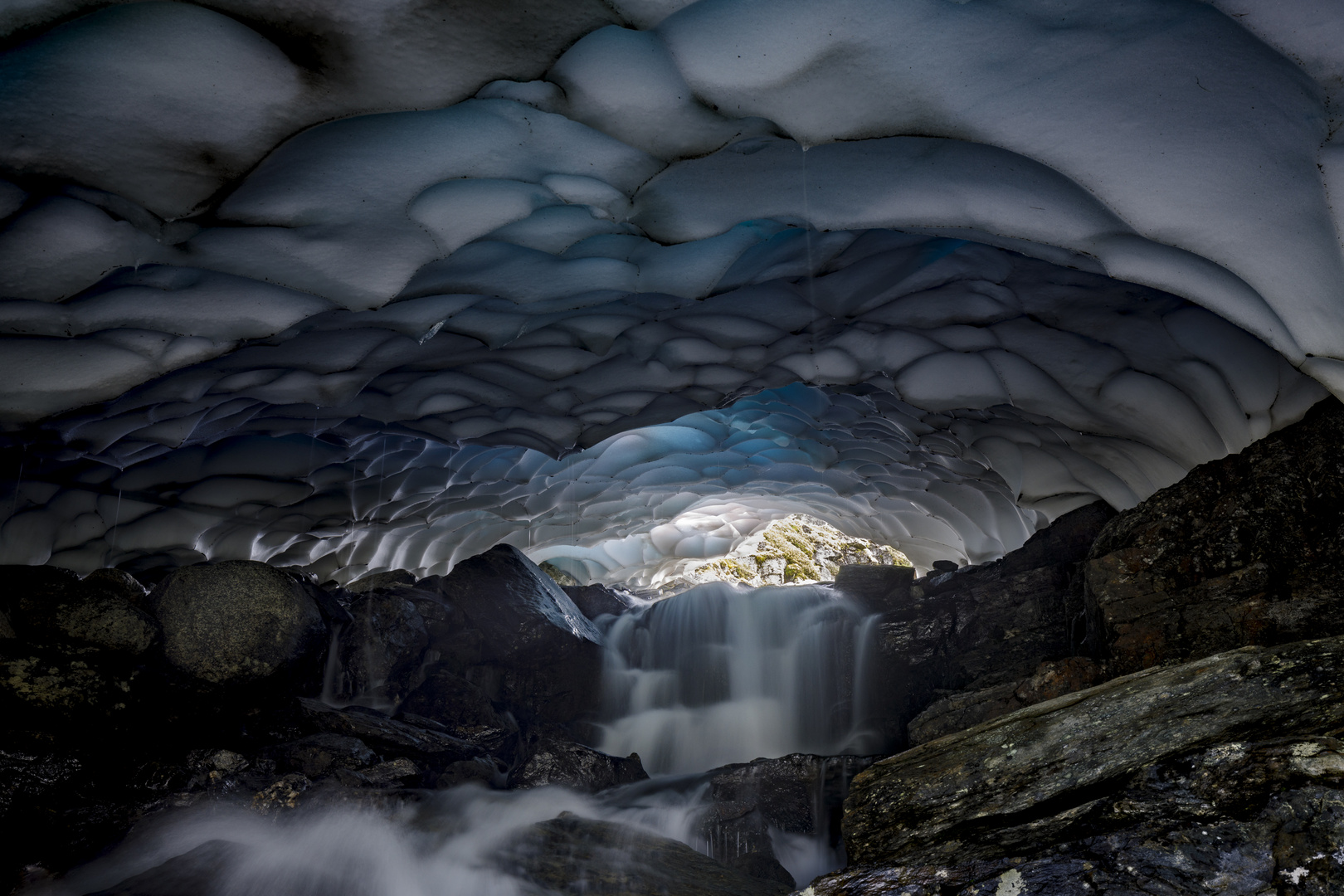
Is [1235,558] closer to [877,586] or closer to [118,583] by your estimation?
[877,586]

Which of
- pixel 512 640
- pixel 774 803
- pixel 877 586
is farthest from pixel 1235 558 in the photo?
pixel 512 640

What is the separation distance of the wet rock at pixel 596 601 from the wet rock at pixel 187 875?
5.81m

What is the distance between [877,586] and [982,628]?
1.83 metres

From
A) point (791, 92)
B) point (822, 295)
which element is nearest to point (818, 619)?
point (822, 295)

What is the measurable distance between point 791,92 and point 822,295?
7.07ft

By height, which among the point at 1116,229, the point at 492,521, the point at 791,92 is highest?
the point at 791,92

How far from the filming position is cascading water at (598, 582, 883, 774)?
7898 mm

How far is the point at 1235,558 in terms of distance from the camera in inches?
162

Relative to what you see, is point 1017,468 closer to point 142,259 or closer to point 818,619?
point 818,619

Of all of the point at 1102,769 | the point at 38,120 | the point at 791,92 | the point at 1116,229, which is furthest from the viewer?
the point at 1116,229

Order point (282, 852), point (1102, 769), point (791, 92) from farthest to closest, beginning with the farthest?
point (282, 852) → point (791, 92) → point (1102, 769)

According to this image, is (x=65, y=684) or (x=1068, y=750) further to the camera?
(x=65, y=684)

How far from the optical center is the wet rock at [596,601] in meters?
10.1

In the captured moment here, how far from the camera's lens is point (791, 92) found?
9.64ft
